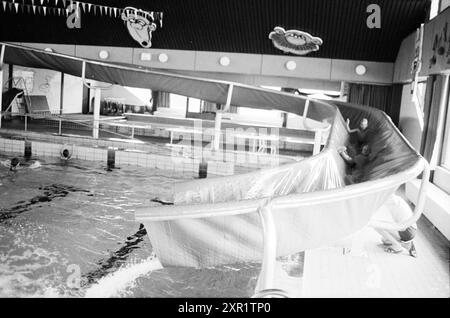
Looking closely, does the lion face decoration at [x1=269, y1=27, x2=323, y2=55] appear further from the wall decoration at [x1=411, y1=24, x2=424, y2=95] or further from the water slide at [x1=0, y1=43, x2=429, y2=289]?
the water slide at [x1=0, y1=43, x2=429, y2=289]

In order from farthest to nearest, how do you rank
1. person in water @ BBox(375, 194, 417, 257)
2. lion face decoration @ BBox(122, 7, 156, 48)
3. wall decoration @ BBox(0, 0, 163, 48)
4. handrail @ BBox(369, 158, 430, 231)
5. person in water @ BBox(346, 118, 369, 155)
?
1. lion face decoration @ BBox(122, 7, 156, 48)
2. wall decoration @ BBox(0, 0, 163, 48)
3. person in water @ BBox(346, 118, 369, 155)
4. person in water @ BBox(375, 194, 417, 257)
5. handrail @ BBox(369, 158, 430, 231)

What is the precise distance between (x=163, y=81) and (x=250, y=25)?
10.6ft

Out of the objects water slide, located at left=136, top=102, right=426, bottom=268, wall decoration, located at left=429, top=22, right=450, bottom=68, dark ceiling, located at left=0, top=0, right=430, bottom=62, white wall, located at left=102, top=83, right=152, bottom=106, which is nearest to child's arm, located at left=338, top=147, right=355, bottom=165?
wall decoration, located at left=429, top=22, right=450, bottom=68

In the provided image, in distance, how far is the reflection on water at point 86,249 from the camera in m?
3.37

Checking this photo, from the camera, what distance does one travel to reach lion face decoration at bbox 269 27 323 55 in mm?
10188

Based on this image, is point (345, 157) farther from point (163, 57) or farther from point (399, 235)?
point (163, 57)

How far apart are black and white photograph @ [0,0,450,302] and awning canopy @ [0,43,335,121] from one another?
3 cm

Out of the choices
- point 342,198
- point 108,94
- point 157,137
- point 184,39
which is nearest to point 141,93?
point 108,94

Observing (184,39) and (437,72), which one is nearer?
(437,72)

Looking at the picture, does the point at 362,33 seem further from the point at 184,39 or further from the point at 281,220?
the point at 281,220

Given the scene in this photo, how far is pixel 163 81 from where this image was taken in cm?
808

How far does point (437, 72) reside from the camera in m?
6.54

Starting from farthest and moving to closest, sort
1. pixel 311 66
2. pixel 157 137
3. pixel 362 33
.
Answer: pixel 157 137 → pixel 311 66 → pixel 362 33
